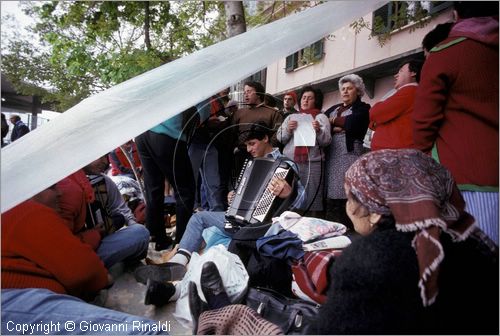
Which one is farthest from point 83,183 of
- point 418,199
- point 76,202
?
point 418,199

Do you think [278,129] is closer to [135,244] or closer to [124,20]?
[135,244]

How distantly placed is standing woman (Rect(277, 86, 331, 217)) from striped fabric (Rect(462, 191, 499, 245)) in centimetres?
134

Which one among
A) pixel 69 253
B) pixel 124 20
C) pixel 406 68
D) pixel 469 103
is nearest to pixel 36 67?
pixel 124 20

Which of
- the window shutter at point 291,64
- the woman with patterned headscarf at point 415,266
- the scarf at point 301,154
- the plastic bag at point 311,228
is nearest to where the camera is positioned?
the woman with patterned headscarf at point 415,266

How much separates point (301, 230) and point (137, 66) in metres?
3.03

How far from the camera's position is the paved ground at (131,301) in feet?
5.90

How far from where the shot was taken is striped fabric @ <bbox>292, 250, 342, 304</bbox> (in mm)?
1431

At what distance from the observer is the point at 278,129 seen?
8.53 ft

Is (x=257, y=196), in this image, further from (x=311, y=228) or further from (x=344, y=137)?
(x=344, y=137)

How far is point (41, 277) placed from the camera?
141cm

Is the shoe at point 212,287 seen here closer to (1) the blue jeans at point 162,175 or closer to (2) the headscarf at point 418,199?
(2) the headscarf at point 418,199

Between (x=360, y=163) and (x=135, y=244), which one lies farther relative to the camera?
(x=135, y=244)

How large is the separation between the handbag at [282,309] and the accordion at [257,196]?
63 centimetres

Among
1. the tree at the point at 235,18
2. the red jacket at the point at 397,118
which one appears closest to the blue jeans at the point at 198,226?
the red jacket at the point at 397,118
